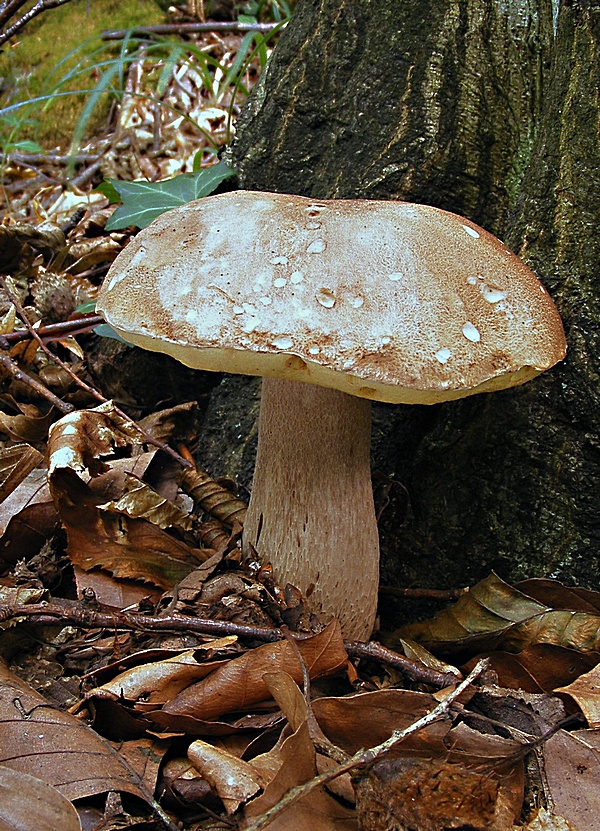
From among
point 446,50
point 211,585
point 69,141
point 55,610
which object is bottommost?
point 211,585

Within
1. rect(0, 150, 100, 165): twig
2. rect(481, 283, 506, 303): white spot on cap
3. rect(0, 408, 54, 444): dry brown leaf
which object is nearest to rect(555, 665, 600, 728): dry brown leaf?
rect(481, 283, 506, 303): white spot on cap

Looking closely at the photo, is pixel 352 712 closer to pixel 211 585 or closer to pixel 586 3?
pixel 211 585

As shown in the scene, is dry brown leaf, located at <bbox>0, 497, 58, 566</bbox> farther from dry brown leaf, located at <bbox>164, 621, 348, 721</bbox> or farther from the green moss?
the green moss

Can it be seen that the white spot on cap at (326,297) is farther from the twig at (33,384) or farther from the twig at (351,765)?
the twig at (33,384)

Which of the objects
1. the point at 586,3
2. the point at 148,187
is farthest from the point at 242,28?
the point at 586,3

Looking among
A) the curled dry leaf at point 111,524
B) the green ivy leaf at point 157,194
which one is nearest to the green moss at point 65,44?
the green ivy leaf at point 157,194

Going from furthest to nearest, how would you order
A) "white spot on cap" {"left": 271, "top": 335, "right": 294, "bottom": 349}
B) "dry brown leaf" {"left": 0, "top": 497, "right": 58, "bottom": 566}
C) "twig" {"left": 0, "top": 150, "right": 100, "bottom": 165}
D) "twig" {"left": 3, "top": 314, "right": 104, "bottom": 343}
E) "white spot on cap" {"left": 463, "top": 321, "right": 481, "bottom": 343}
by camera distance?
"twig" {"left": 0, "top": 150, "right": 100, "bottom": 165} → "twig" {"left": 3, "top": 314, "right": 104, "bottom": 343} → "dry brown leaf" {"left": 0, "top": 497, "right": 58, "bottom": 566} → "white spot on cap" {"left": 463, "top": 321, "right": 481, "bottom": 343} → "white spot on cap" {"left": 271, "top": 335, "right": 294, "bottom": 349}
